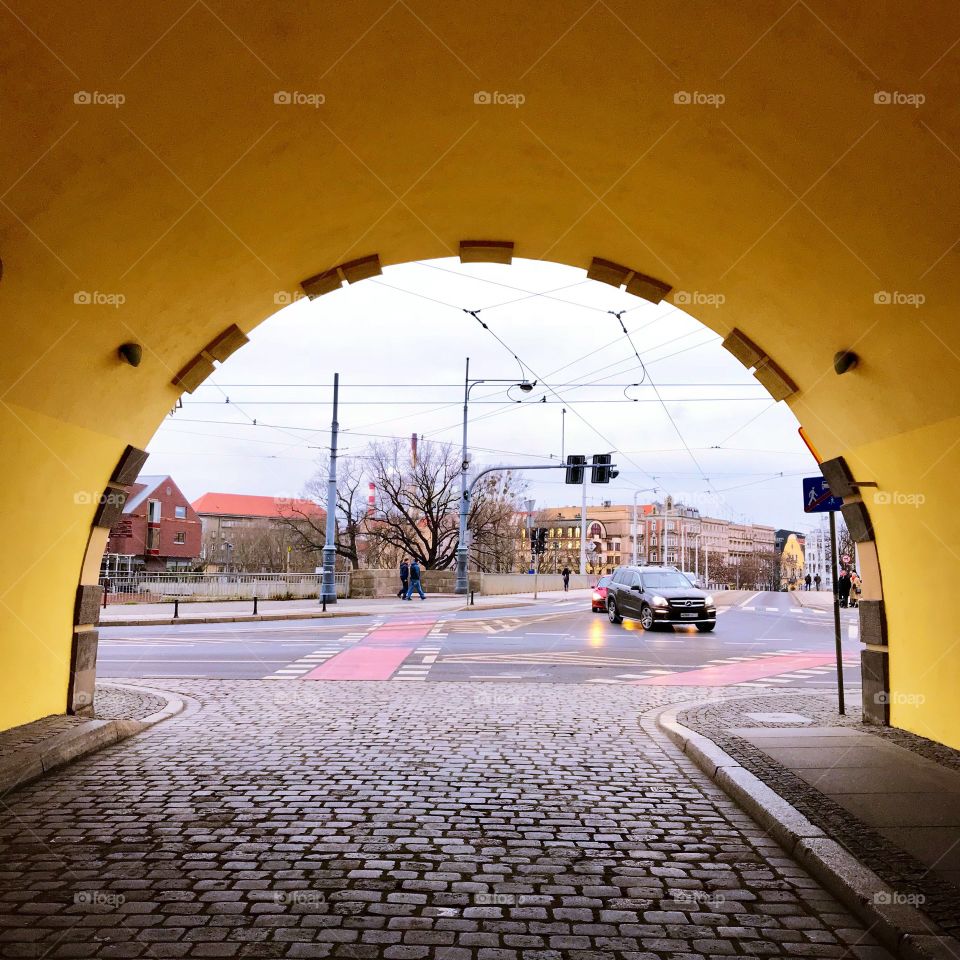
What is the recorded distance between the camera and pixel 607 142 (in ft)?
19.4

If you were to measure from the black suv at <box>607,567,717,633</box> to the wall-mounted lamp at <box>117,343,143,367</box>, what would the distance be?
1774 cm

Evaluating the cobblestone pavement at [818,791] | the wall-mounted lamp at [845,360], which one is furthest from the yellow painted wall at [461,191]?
the cobblestone pavement at [818,791]

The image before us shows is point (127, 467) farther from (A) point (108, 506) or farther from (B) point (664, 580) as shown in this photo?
(B) point (664, 580)

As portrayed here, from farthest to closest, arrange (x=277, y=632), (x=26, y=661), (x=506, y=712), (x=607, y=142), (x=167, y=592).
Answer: (x=167, y=592) < (x=277, y=632) < (x=506, y=712) < (x=26, y=661) < (x=607, y=142)

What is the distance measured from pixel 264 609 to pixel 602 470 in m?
13.7

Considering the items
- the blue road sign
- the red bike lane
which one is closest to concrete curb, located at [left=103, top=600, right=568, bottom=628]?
the red bike lane

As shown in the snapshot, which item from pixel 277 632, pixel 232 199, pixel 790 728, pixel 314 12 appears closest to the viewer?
pixel 314 12

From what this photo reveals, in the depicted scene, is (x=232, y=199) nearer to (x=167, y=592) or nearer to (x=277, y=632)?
(x=277, y=632)

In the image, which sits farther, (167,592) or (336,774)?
(167,592)

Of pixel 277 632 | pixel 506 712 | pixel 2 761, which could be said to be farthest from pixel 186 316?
pixel 277 632

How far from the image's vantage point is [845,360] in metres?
7.33

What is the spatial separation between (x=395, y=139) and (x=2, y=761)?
5.53 meters

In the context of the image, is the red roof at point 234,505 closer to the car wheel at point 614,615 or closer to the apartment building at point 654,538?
the apartment building at point 654,538

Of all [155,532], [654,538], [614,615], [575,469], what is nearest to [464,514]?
[575,469]
